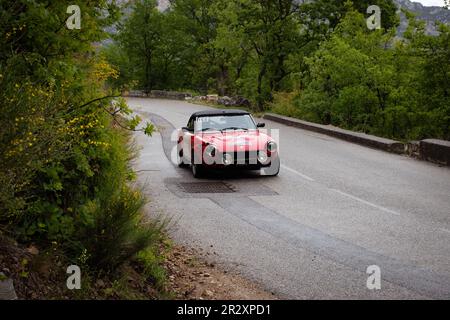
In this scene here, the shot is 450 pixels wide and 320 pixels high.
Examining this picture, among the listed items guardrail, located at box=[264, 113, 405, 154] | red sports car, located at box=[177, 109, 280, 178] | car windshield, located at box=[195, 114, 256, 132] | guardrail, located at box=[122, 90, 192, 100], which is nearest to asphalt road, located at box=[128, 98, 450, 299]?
red sports car, located at box=[177, 109, 280, 178]

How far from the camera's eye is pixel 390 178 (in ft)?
39.8

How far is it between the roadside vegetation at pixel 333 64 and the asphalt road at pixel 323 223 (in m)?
2.56

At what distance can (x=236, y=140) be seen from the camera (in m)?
11.6

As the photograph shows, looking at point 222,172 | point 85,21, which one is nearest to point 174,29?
point 222,172

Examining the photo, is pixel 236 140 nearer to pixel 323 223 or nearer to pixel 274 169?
pixel 274 169

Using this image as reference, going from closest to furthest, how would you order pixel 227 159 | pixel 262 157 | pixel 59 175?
pixel 59 175 → pixel 227 159 → pixel 262 157

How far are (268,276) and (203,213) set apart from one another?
304cm

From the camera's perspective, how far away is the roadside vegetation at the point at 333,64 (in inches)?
832

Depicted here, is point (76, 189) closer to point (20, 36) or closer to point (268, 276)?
point (20, 36)

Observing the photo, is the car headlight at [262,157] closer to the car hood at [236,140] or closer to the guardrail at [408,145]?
the car hood at [236,140]

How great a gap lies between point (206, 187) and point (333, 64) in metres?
15.2

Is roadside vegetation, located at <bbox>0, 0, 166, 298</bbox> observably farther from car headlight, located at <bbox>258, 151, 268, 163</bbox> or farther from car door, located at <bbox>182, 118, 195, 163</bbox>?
car door, located at <bbox>182, 118, 195, 163</bbox>

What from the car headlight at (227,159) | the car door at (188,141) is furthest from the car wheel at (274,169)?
the car door at (188,141)

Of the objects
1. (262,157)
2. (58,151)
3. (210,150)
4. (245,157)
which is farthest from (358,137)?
(58,151)
